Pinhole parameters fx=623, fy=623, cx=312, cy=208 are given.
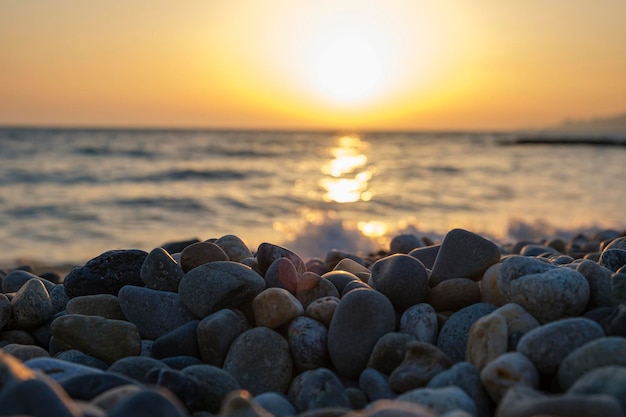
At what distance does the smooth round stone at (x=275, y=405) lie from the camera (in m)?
2.02

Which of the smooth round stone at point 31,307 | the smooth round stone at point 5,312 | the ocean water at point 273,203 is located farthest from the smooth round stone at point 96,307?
the ocean water at point 273,203

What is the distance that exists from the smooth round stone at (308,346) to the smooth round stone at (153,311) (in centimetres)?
50

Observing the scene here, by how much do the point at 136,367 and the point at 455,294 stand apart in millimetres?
1348

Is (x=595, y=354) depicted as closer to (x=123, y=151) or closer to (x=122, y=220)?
(x=122, y=220)

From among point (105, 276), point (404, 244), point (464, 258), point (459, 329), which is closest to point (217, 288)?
point (105, 276)

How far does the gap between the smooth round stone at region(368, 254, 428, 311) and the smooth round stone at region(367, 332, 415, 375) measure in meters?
0.31

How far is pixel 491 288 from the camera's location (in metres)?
2.65

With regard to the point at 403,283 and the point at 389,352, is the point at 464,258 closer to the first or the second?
the point at 403,283

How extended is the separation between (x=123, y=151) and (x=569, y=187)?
1977cm

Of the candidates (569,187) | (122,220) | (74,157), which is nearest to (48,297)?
(122,220)

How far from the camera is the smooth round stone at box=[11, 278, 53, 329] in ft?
9.44

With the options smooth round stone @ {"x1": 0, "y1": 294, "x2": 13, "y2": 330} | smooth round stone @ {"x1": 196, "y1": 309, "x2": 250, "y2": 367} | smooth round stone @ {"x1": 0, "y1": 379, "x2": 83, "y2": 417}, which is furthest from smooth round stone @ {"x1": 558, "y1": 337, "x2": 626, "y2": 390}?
smooth round stone @ {"x1": 0, "y1": 294, "x2": 13, "y2": 330}

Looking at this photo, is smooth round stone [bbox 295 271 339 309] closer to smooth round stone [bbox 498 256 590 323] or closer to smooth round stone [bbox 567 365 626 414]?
smooth round stone [bbox 498 256 590 323]

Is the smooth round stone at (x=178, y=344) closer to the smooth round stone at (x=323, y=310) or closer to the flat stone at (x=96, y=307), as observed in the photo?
the flat stone at (x=96, y=307)
